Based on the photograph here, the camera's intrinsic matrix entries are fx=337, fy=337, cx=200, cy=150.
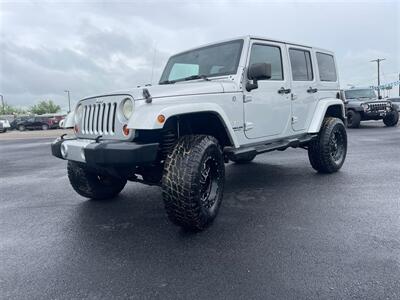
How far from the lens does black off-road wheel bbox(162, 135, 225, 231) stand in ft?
9.76

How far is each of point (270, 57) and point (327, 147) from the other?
1.83 meters

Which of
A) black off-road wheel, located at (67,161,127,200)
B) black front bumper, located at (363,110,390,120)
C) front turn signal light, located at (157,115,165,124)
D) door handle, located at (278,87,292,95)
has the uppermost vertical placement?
door handle, located at (278,87,292,95)

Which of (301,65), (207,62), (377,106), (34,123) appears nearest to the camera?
(207,62)

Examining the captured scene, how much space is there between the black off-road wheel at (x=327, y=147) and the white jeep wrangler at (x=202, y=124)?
17 mm

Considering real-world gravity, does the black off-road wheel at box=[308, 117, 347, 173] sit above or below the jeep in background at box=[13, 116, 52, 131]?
below

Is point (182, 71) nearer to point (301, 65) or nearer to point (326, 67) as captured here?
point (301, 65)

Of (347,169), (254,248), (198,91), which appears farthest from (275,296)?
(347,169)

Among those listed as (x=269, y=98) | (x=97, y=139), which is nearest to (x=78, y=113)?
(x=97, y=139)

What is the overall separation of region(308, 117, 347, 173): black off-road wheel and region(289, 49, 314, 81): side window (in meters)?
0.87

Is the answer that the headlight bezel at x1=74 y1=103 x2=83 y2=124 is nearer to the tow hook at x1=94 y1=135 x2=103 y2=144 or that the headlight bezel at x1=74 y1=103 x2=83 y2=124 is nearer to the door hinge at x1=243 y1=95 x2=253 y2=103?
the tow hook at x1=94 y1=135 x2=103 y2=144

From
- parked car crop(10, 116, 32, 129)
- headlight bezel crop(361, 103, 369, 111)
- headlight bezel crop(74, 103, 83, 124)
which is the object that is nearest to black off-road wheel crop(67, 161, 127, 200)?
headlight bezel crop(74, 103, 83, 124)

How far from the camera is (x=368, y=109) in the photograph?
46.4 ft

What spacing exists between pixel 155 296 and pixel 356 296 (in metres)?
1.28

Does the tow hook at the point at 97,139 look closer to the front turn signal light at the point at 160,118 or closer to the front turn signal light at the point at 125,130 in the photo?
the front turn signal light at the point at 125,130
